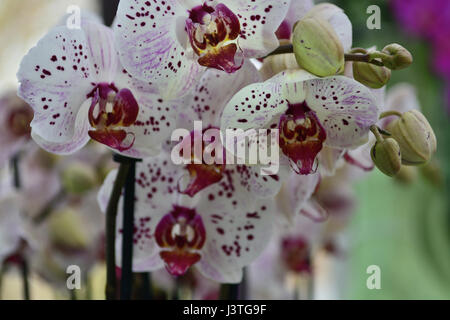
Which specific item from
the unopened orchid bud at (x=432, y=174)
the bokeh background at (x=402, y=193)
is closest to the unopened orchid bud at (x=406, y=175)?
the unopened orchid bud at (x=432, y=174)

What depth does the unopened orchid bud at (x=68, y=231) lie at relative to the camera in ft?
1.48

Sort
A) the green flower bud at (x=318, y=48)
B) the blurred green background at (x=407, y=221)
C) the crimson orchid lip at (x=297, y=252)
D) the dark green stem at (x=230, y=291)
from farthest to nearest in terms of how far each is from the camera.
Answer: the blurred green background at (x=407, y=221)
the crimson orchid lip at (x=297, y=252)
the dark green stem at (x=230, y=291)
the green flower bud at (x=318, y=48)

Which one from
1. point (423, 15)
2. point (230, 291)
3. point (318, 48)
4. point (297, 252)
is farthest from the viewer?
point (423, 15)

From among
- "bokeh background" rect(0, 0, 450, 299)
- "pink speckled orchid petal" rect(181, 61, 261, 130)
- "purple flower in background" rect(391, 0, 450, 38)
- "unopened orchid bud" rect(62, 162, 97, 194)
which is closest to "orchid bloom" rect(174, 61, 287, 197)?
"pink speckled orchid petal" rect(181, 61, 261, 130)

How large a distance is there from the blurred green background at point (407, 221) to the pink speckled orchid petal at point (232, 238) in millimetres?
597

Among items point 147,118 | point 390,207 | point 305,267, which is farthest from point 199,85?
point 390,207

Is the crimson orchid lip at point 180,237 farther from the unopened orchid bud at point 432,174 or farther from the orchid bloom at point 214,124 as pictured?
the unopened orchid bud at point 432,174

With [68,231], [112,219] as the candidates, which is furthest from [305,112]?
[68,231]

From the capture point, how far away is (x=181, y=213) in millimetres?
346

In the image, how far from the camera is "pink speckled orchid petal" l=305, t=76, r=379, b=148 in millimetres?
271

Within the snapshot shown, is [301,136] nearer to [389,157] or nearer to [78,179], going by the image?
[389,157]

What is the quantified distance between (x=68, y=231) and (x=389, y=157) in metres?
0.27

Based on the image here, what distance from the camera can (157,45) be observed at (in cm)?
29
